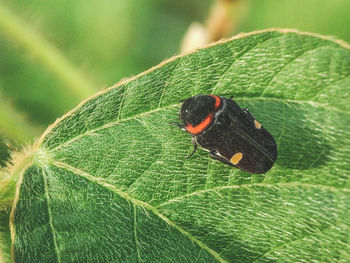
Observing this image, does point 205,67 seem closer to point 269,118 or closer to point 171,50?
point 269,118

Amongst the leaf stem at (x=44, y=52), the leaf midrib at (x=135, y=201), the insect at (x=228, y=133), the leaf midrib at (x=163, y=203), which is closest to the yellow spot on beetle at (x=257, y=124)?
the insect at (x=228, y=133)

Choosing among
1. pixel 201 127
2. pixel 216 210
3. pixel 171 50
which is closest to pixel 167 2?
pixel 171 50

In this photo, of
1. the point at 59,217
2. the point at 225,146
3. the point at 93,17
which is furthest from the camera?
the point at 93,17

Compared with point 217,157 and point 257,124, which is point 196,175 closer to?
point 217,157

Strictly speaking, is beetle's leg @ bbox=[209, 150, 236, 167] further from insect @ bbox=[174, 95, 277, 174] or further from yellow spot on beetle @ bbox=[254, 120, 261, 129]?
yellow spot on beetle @ bbox=[254, 120, 261, 129]

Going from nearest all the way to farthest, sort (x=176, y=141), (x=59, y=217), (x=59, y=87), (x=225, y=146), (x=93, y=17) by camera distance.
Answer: (x=59, y=217) < (x=176, y=141) < (x=225, y=146) < (x=59, y=87) < (x=93, y=17)

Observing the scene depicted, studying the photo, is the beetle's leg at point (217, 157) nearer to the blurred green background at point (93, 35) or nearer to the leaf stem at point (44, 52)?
the blurred green background at point (93, 35)
